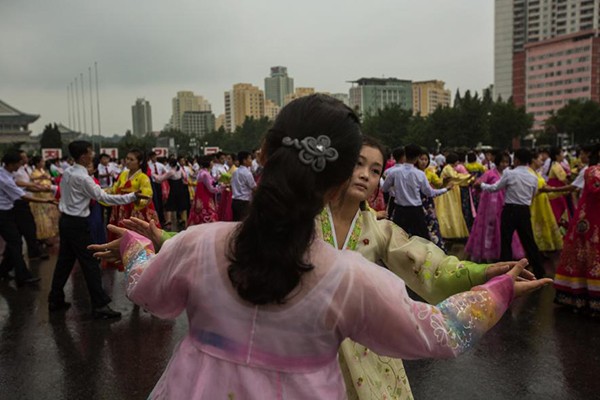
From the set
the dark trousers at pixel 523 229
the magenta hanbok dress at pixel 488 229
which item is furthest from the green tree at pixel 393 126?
the dark trousers at pixel 523 229

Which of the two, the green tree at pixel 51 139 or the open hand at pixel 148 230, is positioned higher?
the green tree at pixel 51 139

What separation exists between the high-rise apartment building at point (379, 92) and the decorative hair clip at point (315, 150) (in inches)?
4256

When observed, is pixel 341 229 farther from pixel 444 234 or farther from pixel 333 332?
pixel 444 234

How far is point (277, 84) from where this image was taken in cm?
13838

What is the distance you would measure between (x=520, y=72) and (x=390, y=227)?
409 feet

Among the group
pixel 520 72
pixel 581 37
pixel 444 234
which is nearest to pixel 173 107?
pixel 520 72

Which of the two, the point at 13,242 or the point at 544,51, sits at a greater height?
the point at 544,51

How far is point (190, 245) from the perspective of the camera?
1458mm

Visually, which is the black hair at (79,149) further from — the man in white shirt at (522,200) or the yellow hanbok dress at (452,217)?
the yellow hanbok dress at (452,217)

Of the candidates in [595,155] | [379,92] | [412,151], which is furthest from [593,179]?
[379,92]

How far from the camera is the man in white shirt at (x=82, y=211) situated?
581cm

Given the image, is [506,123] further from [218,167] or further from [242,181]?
[242,181]

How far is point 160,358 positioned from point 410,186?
427 centimetres

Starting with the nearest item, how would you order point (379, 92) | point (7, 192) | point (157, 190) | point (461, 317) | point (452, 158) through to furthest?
point (461, 317) < point (7, 192) < point (452, 158) < point (157, 190) < point (379, 92)
